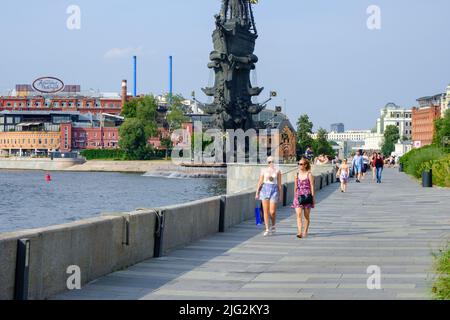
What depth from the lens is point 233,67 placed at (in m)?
123

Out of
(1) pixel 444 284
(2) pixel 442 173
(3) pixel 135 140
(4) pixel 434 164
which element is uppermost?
(3) pixel 135 140

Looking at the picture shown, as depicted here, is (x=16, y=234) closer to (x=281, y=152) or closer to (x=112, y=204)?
(x=112, y=204)

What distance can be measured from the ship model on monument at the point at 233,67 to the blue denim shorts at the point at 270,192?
3938 inches

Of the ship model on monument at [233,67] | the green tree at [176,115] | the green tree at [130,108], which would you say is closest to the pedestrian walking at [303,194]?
the ship model on monument at [233,67]

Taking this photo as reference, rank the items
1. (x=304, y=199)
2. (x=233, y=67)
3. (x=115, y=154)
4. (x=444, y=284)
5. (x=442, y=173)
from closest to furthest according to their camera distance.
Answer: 1. (x=444, y=284)
2. (x=304, y=199)
3. (x=442, y=173)
4. (x=233, y=67)
5. (x=115, y=154)

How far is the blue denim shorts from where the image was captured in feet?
71.0

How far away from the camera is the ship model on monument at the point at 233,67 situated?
123 m

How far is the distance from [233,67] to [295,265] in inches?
4266

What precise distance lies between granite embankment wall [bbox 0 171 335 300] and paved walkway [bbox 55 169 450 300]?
0.26m

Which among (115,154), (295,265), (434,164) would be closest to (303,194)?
(295,265)

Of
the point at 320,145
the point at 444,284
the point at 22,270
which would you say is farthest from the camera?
the point at 320,145

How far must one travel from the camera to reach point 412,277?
1434 centimetres

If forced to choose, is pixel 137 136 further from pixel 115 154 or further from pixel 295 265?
pixel 295 265
